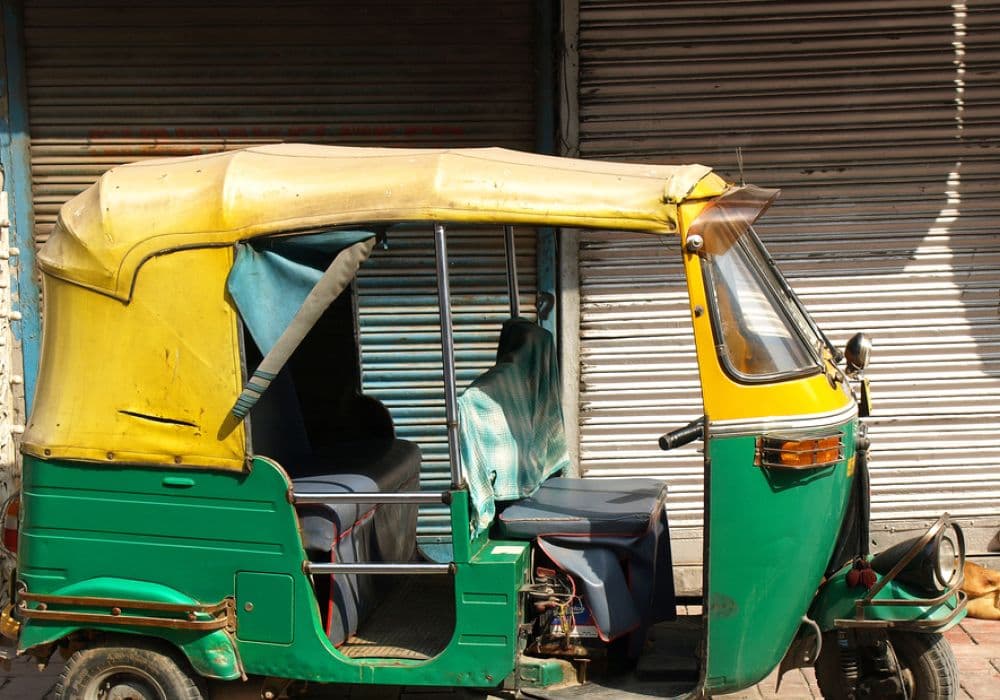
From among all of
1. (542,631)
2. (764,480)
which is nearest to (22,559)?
(542,631)

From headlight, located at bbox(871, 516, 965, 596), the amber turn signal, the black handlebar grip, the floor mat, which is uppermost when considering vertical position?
the black handlebar grip

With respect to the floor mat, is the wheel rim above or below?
below

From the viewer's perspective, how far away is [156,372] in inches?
159

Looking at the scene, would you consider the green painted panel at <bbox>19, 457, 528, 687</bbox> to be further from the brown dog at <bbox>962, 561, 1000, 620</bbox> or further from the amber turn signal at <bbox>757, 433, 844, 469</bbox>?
the brown dog at <bbox>962, 561, 1000, 620</bbox>

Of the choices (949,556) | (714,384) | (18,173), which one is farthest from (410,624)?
(18,173)

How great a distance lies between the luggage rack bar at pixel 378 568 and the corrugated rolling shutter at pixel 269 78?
300 cm

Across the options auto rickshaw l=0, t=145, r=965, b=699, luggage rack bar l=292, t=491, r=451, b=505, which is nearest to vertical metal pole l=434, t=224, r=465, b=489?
auto rickshaw l=0, t=145, r=965, b=699

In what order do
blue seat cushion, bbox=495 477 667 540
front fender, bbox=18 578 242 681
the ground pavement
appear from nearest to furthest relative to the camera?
front fender, bbox=18 578 242 681
blue seat cushion, bbox=495 477 667 540
the ground pavement

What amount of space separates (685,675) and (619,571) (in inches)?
16.9

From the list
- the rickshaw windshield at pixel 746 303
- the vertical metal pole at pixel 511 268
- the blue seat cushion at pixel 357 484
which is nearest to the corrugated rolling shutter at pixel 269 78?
the vertical metal pole at pixel 511 268

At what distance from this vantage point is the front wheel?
3979 mm

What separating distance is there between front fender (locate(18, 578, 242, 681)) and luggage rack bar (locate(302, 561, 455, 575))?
0.41m

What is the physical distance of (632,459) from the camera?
6.88 m

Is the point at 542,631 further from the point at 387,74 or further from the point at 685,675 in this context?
the point at 387,74
